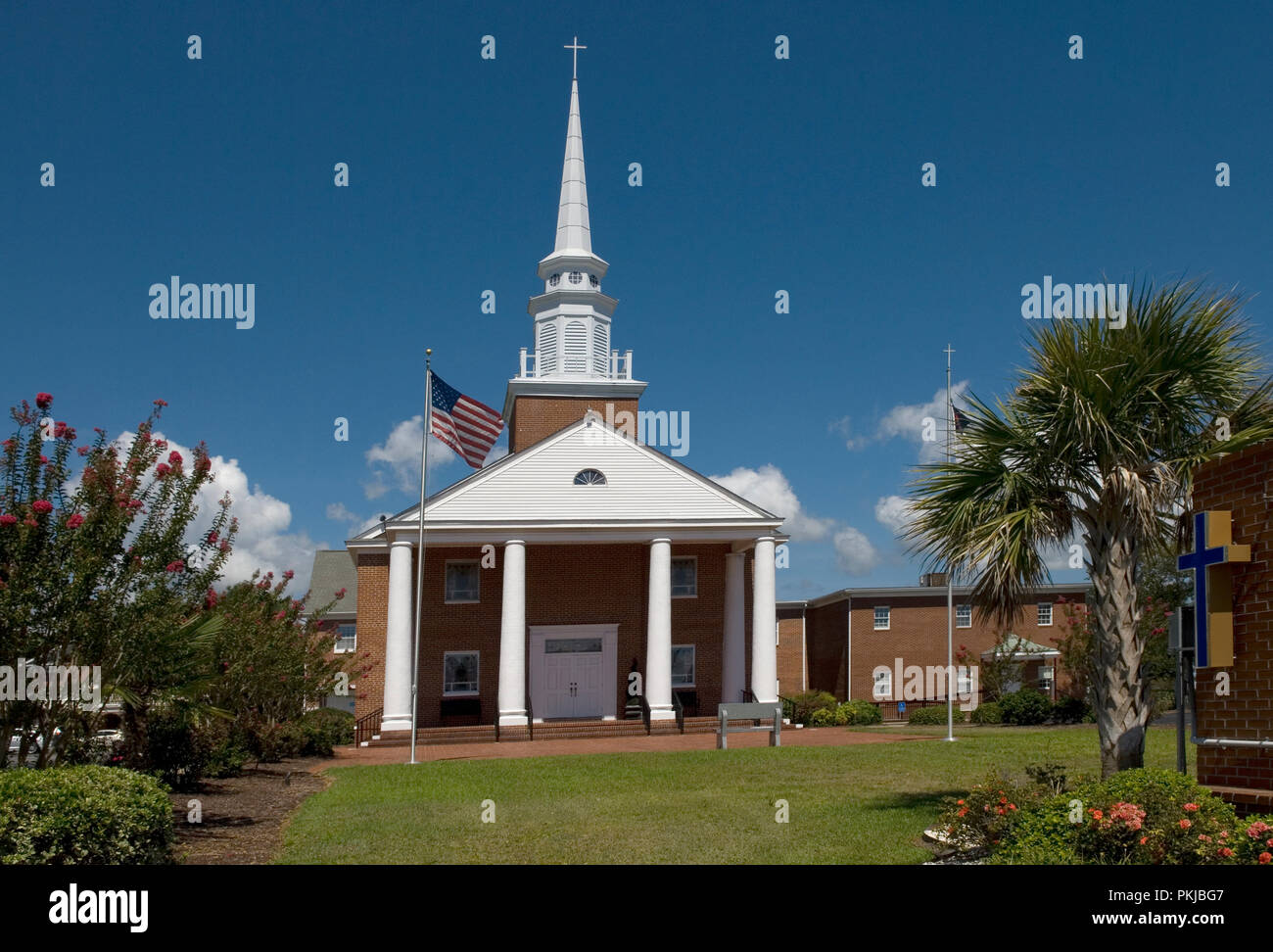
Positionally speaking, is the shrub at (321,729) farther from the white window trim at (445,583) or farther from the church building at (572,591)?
the white window trim at (445,583)

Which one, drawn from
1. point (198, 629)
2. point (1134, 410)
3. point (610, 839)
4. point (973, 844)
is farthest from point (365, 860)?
point (1134, 410)

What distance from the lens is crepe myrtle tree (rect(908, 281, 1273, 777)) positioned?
10.5 metres

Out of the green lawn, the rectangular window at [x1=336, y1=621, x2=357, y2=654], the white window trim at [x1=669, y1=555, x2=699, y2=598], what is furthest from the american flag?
the rectangular window at [x1=336, y1=621, x2=357, y2=654]

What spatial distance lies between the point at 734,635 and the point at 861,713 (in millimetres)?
7749

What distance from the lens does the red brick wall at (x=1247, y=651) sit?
8594 mm

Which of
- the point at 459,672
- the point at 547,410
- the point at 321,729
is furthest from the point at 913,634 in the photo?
the point at 321,729

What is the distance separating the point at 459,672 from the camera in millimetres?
33062

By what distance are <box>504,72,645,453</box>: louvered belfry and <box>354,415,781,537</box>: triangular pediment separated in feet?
12.2

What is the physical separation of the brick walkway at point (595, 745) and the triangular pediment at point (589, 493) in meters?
6.24

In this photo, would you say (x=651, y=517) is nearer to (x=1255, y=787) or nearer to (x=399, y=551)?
(x=399, y=551)

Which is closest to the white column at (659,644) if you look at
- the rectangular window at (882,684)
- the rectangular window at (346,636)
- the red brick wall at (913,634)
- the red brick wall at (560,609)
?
the red brick wall at (560,609)

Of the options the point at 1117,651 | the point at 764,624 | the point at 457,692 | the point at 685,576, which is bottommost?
the point at 457,692

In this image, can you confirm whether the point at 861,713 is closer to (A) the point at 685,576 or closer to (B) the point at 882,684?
(B) the point at 882,684
